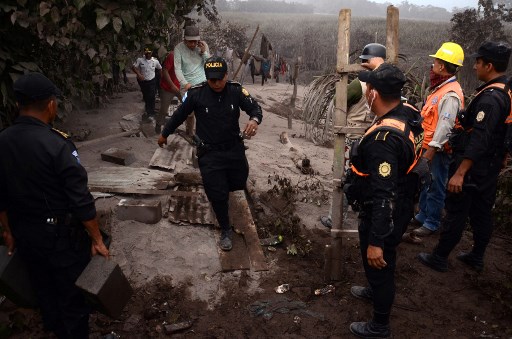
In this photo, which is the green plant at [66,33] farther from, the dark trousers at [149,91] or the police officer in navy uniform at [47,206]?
the dark trousers at [149,91]

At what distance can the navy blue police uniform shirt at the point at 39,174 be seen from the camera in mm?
2277

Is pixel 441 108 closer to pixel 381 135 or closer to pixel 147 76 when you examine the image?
pixel 381 135

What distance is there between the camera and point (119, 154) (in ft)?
19.3

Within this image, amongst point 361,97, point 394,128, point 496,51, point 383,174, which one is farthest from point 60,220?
point 496,51

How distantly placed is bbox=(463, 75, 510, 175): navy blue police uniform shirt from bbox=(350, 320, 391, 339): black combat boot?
1703mm

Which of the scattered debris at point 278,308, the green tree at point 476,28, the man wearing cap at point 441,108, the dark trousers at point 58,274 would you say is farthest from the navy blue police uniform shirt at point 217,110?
the green tree at point 476,28

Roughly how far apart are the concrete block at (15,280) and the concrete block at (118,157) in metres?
3.32

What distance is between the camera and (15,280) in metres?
2.54

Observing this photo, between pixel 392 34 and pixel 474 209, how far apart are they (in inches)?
75.7

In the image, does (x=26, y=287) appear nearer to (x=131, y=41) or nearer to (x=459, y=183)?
(x=131, y=41)

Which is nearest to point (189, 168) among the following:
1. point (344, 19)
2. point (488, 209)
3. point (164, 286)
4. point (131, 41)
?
point (131, 41)

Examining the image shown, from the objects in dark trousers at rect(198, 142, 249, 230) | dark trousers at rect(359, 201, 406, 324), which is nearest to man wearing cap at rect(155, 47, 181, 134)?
dark trousers at rect(198, 142, 249, 230)

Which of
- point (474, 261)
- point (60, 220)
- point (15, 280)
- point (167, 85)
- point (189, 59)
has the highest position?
point (189, 59)

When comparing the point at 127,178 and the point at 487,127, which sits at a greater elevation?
the point at 487,127
